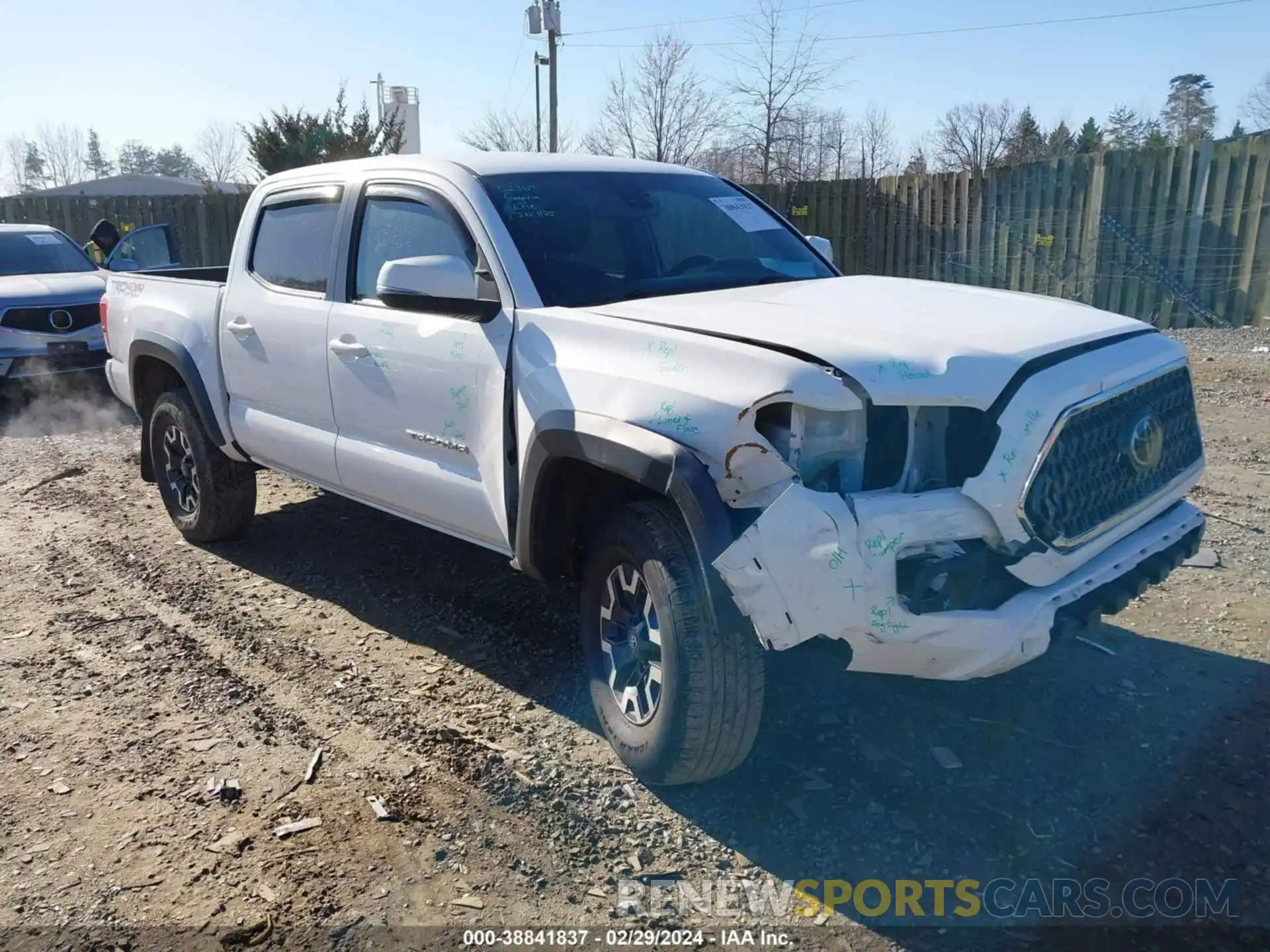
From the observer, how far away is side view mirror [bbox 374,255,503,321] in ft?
11.9

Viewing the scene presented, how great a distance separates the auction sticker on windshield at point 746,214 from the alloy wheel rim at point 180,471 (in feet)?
11.0

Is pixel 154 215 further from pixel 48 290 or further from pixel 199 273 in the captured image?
pixel 199 273

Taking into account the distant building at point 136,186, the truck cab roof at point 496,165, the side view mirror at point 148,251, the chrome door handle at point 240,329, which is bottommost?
the chrome door handle at point 240,329

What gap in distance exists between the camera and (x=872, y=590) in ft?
8.72

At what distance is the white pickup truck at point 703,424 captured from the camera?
9.07 feet

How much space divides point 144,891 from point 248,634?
1.87 m

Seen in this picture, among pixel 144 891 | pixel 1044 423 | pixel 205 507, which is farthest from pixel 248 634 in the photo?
pixel 1044 423

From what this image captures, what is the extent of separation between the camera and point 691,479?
9.36ft

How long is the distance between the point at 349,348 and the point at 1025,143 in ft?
160

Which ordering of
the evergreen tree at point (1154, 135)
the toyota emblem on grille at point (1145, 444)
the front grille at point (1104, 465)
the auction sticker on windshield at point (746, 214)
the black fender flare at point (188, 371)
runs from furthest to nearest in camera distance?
the evergreen tree at point (1154, 135)
the black fender flare at point (188, 371)
the auction sticker on windshield at point (746, 214)
the toyota emblem on grille at point (1145, 444)
the front grille at point (1104, 465)

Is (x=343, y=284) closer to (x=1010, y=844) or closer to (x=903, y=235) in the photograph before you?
(x=1010, y=844)

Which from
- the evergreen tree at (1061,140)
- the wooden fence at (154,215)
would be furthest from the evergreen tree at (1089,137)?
the wooden fence at (154,215)

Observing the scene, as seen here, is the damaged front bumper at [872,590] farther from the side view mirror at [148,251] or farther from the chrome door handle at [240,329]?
the side view mirror at [148,251]

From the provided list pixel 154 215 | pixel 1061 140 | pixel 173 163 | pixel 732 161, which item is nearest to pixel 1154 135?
pixel 1061 140
